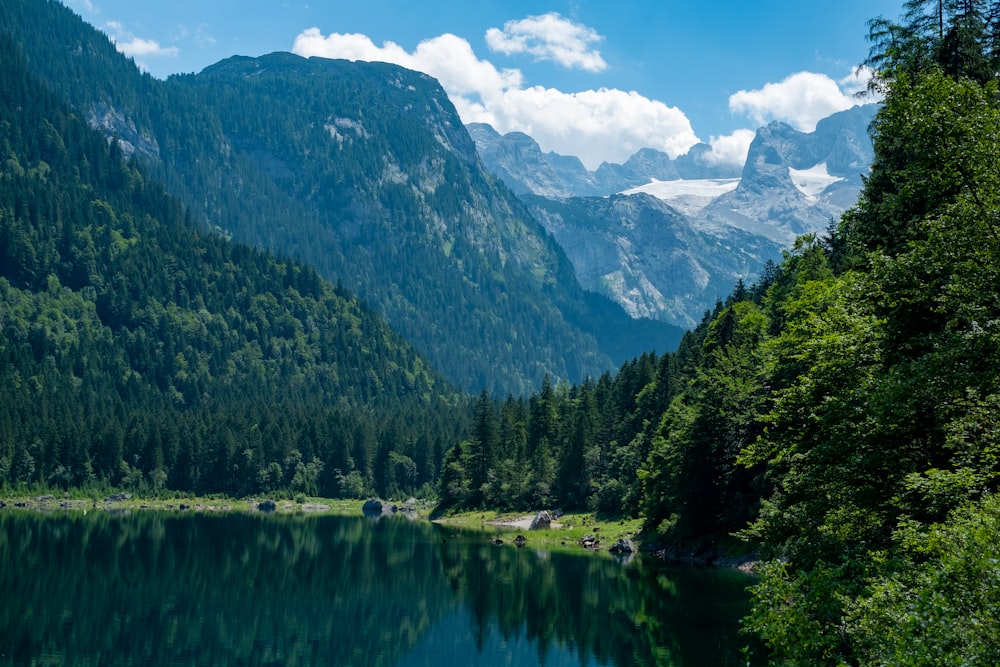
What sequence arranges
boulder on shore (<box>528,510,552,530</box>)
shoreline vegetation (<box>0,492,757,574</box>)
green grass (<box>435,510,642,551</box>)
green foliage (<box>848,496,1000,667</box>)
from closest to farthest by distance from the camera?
green foliage (<box>848,496,1000,667</box>), shoreline vegetation (<box>0,492,757,574</box>), green grass (<box>435,510,642,551</box>), boulder on shore (<box>528,510,552,530</box>)

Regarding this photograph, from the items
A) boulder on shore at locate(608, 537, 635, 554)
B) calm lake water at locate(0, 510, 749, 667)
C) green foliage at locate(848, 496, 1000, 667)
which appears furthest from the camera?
boulder on shore at locate(608, 537, 635, 554)

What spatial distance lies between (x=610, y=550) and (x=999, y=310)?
8445 centimetres

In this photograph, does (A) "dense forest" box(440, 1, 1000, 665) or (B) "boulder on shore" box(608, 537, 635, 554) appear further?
(B) "boulder on shore" box(608, 537, 635, 554)

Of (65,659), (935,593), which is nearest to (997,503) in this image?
(935,593)

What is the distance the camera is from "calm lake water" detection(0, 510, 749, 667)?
5538 cm

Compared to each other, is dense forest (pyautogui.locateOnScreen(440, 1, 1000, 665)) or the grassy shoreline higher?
dense forest (pyautogui.locateOnScreen(440, 1, 1000, 665))

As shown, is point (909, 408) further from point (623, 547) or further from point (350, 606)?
point (623, 547)

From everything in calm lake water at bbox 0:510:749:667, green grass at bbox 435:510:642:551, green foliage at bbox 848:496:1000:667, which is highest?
green foliage at bbox 848:496:1000:667

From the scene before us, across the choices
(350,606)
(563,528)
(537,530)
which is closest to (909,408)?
(350,606)

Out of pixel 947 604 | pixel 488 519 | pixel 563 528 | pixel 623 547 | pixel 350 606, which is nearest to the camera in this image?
pixel 947 604

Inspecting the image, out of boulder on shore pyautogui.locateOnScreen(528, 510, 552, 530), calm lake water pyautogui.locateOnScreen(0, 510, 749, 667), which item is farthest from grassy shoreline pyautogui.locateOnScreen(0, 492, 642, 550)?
calm lake water pyautogui.locateOnScreen(0, 510, 749, 667)

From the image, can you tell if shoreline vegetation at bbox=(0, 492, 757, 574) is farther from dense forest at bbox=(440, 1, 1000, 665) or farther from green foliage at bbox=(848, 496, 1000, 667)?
green foliage at bbox=(848, 496, 1000, 667)

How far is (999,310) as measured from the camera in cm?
2830

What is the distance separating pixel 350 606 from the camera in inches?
2911
